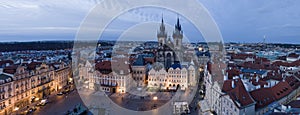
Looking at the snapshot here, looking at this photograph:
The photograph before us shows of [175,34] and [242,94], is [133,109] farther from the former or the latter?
[175,34]

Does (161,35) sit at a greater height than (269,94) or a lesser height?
greater

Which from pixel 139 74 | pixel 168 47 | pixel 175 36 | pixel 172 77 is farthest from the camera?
pixel 175 36

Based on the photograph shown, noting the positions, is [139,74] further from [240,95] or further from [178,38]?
[240,95]

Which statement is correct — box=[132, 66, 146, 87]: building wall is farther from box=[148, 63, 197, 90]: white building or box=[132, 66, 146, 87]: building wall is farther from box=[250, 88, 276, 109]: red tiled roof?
box=[250, 88, 276, 109]: red tiled roof

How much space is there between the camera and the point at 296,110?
16.3 m

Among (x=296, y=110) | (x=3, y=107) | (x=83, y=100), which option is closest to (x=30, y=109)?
(x=3, y=107)

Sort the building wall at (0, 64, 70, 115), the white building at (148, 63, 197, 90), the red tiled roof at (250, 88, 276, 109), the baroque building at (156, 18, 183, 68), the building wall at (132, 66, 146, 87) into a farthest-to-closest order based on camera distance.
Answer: the baroque building at (156, 18, 183, 68)
the building wall at (132, 66, 146, 87)
the white building at (148, 63, 197, 90)
the building wall at (0, 64, 70, 115)
the red tiled roof at (250, 88, 276, 109)

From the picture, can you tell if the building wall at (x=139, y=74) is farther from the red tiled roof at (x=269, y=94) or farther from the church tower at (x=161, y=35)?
the red tiled roof at (x=269, y=94)

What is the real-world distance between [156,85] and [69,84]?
48.6ft

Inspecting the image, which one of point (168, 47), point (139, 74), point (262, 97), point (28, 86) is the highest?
point (168, 47)

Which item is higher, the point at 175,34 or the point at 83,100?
the point at 175,34

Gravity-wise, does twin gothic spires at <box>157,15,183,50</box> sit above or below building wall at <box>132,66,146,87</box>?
above

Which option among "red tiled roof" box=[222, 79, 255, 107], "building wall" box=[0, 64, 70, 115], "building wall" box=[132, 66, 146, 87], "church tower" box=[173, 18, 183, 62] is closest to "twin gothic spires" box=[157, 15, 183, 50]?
"church tower" box=[173, 18, 183, 62]

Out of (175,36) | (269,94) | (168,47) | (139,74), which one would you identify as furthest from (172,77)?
(269,94)
